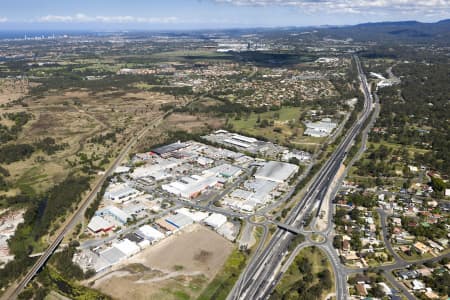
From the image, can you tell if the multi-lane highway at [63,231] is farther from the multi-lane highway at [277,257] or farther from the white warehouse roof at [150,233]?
the multi-lane highway at [277,257]

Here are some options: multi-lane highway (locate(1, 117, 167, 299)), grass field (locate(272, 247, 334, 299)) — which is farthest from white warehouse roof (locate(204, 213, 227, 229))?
multi-lane highway (locate(1, 117, 167, 299))

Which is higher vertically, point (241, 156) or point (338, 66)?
point (338, 66)

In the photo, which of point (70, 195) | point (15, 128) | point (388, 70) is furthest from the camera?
point (388, 70)

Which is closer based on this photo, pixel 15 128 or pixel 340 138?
pixel 340 138

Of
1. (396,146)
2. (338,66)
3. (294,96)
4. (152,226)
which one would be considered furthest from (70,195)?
(338,66)

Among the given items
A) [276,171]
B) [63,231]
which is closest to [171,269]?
[63,231]

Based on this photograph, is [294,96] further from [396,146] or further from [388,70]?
[388,70]

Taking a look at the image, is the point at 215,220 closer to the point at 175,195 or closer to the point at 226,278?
the point at 175,195

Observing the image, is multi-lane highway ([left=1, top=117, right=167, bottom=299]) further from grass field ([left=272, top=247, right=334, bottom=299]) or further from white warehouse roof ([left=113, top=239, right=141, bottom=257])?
grass field ([left=272, top=247, right=334, bottom=299])
